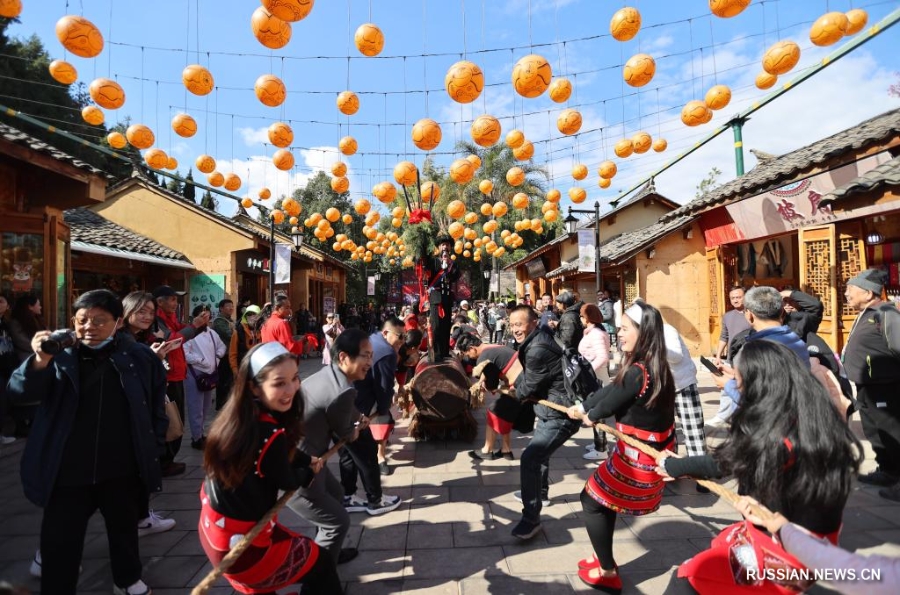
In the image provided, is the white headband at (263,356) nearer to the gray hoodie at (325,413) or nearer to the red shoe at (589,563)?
the gray hoodie at (325,413)

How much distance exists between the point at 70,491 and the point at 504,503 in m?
3.23

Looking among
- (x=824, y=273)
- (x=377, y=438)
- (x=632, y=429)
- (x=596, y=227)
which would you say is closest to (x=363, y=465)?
(x=377, y=438)

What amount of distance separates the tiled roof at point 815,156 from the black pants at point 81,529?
993cm

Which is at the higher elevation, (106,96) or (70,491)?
(106,96)

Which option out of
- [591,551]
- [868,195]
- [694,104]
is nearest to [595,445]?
[591,551]

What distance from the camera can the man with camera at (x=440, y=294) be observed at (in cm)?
722

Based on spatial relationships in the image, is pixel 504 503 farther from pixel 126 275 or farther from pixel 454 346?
pixel 126 275

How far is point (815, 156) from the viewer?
25.5 ft

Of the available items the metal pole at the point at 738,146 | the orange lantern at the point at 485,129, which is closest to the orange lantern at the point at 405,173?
the orange lantern at the point at 485,129

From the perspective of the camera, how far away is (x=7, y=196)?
21.7ft

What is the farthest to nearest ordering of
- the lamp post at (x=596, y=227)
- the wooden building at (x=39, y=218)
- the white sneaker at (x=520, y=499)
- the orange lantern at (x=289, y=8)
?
the lamp post at (x=596, y=227), the wooden building at (x=39, y=218), the orange lantern at (x=289, y=8), the white sneaker at (x=520, y=499)

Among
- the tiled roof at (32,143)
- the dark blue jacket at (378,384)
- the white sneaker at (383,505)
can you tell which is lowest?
the white sneaker at (383,505)

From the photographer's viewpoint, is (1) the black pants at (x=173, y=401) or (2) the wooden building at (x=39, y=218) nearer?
(1) the black pants at (x=173, y=401)

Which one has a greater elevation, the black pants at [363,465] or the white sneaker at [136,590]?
the black pants at [363,465]
